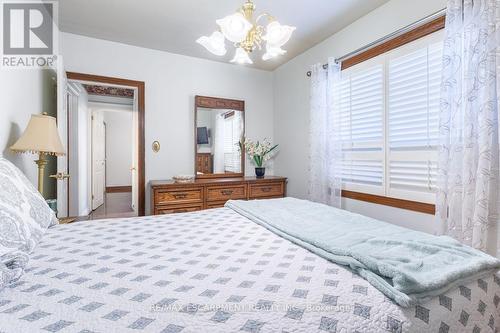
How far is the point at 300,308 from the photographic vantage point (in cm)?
72

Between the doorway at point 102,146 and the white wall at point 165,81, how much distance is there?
0.36 ft

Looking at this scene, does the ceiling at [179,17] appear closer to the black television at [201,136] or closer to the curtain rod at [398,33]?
the curtain rod at [398,33]

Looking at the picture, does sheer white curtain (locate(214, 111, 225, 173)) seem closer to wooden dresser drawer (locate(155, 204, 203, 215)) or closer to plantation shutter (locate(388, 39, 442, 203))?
wooden dresser drawer (locate(155, 204, 203, 215))

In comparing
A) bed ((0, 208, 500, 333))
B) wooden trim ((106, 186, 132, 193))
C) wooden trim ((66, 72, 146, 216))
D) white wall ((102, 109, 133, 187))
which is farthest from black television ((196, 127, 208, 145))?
wooden trim ((106, 186, 132, 193))

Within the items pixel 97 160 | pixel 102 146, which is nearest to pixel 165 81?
pixel 97 160

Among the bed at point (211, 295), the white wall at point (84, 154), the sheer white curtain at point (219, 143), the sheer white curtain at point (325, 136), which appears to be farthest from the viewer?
the white wall at point (84, 154)

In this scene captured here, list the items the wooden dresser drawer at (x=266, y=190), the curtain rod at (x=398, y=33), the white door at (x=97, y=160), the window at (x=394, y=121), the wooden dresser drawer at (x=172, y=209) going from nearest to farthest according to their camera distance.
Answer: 1. the curtain rod at (x=398, y=33)
2. the window at (x=394, y=121)
3. the wooden dresser drawer at (x=172, y=209)
4. the wooden dresser drawer at (x=266, y=190)
5. the white door at (x=97, y=160)

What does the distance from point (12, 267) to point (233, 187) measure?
8.21 ft

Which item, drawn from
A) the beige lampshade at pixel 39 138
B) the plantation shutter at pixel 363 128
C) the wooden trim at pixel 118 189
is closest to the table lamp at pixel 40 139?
the beige lampshade at pixel 39 138

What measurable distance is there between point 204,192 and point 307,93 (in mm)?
1811

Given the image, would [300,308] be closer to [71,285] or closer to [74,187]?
[71,285]

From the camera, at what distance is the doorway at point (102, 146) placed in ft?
10.5

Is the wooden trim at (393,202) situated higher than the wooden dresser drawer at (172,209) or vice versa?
the wooden trim at (393,202)

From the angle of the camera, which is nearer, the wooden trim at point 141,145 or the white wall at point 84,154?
the wooden trim at point 141,145
